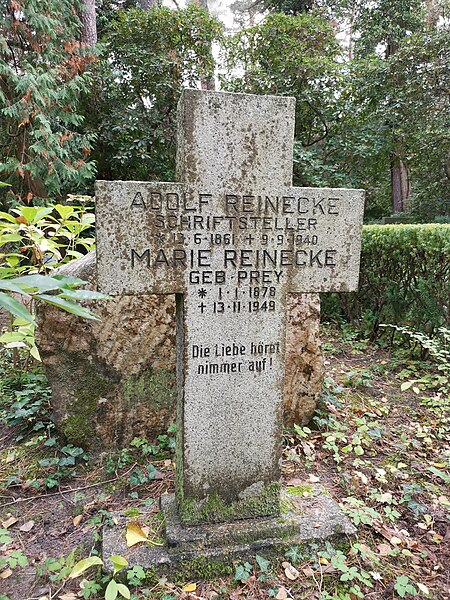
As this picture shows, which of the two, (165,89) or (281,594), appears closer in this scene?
(281,594)

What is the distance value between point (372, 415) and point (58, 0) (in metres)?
7.75

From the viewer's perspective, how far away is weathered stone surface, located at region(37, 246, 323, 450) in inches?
113

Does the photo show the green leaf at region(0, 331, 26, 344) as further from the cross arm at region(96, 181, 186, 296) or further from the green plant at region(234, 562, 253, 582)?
the green plant at region(234, 562, 253, 582)

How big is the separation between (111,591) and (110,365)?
1400 mm

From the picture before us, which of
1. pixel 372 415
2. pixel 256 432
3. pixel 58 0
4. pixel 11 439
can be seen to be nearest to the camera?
pixel 256 432

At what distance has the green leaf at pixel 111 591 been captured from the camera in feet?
5.91

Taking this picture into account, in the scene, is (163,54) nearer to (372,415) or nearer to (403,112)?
(403,112)

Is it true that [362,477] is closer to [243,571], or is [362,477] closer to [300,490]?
[300,490]

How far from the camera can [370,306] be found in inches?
224

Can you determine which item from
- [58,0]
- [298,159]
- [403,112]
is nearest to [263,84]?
[298,159]

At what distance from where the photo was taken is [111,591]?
1.82 meters

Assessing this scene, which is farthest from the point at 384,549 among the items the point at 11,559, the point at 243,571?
the point at 11,559

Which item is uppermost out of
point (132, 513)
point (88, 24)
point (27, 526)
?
point (88, 24)

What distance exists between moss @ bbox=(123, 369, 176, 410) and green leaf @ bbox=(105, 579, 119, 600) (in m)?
1.31
